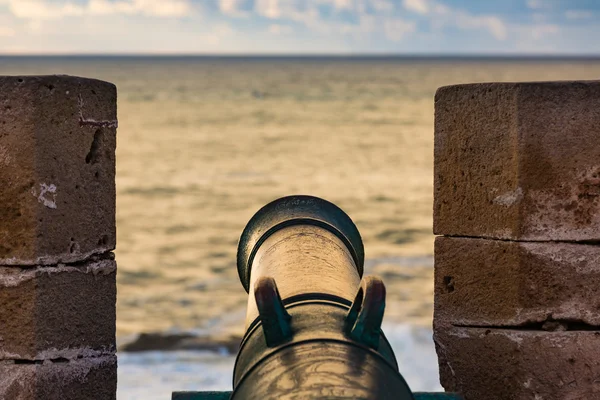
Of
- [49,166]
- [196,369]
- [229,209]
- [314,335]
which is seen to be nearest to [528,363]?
[314,335]

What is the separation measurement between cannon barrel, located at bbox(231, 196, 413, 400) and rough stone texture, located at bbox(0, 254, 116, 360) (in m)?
0.97

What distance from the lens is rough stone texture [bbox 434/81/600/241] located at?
3762 millimetres

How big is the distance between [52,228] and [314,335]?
1.59m

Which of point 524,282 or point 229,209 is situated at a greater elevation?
point 524,282

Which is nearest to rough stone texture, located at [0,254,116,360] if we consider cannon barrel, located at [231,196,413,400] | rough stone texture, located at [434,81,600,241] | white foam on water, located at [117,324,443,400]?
cannon barrel, located at [231,196,413,400]

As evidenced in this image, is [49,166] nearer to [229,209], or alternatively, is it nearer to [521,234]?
[521,234]

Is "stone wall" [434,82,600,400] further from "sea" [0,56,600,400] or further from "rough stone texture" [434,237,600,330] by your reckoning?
"sea" [0,56,600,400]

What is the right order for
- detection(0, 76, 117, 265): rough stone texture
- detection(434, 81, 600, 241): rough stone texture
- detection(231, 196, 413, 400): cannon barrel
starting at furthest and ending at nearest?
detection(434, 81, 600, 241): rough stone texture, detection(0, 76, 117, 265): rough stone texture, detection(231, 196, 413, 400): cannon barrel

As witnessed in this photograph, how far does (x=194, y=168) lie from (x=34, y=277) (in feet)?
80.7

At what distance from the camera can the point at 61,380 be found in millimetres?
3857

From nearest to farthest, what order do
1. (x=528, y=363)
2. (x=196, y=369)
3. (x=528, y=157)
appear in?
(x=528, y=157), (x=528, y=363), (x=196, y=369)

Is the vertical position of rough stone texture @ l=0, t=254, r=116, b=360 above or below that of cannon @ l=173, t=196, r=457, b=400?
below

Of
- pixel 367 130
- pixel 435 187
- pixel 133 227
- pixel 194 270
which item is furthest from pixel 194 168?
pixel 435 187

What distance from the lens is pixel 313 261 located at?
3197 mm
